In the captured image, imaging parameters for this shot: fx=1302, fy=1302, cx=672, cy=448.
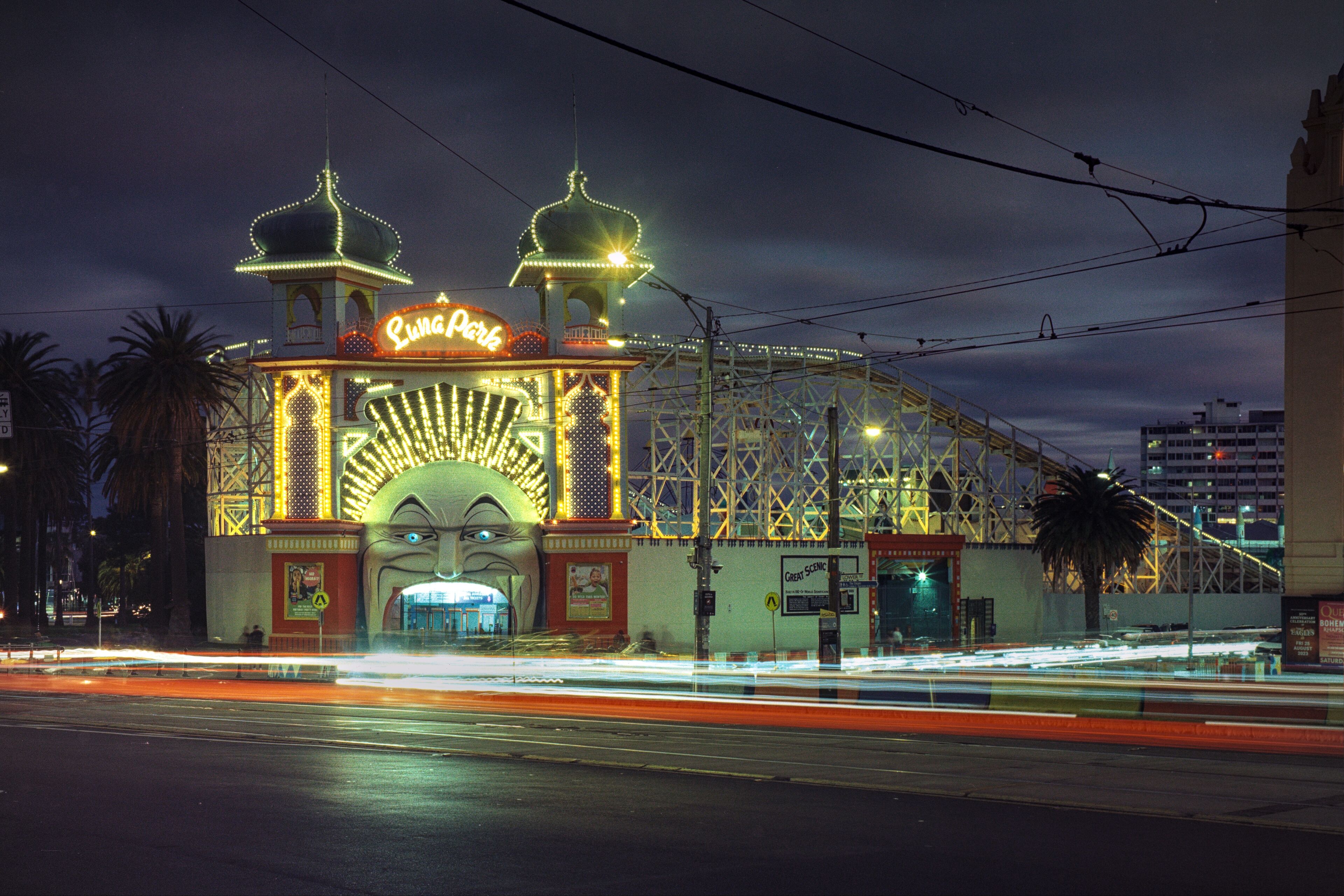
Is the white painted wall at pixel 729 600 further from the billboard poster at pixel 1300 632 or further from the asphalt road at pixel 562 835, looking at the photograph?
the asphalt road at pixel 562 835

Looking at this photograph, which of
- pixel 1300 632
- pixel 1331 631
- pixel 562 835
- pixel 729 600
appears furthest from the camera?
pixel 729 600

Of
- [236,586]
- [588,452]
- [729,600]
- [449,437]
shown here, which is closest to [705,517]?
[588,452]

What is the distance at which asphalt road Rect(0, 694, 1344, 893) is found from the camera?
35.7ft

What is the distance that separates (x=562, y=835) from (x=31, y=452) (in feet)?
185

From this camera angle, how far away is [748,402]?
56.2 meters

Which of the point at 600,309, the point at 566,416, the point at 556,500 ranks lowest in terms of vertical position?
the point at 556,500

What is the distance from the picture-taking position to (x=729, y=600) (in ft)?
170

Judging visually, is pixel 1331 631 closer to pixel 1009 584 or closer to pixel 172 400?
pixel 1009 584

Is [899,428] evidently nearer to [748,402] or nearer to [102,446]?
[748,402]

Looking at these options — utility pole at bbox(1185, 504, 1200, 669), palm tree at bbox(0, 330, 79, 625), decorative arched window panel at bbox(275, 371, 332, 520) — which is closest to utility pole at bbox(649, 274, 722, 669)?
utility pole at bbox(1185, 504, 1200, 669)

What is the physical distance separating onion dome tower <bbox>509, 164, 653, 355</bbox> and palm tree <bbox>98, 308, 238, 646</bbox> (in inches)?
656

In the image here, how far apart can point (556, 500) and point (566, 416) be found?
3.08m

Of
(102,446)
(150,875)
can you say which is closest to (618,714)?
(150,875)

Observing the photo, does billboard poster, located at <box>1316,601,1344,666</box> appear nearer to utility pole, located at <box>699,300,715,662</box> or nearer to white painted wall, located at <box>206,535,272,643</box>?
utility pole, located at <box>699,300,715,662</box>
